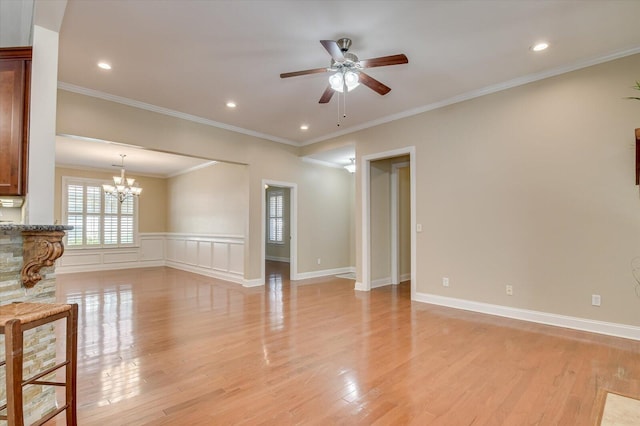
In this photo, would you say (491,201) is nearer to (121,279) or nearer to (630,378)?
(630,378)

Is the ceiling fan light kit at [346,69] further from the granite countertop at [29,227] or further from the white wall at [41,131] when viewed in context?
the granite countertop at [29,227]

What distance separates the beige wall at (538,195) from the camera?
11.1 feet

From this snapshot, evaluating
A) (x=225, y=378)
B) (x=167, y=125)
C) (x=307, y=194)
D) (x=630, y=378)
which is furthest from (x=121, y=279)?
(x=630, y=378)

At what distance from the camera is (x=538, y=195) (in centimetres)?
386

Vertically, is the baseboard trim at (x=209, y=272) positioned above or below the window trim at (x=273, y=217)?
below

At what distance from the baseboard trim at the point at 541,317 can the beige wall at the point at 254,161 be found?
10.2 ft

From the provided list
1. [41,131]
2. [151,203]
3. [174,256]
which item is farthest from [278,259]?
[41,131]

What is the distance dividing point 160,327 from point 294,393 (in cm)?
226

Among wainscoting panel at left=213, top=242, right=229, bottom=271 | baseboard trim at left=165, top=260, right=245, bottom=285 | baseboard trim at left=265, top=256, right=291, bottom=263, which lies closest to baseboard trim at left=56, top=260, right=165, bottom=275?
baseboard trim at left=165, top=260, right=245, bottom=285

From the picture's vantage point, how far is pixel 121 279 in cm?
705

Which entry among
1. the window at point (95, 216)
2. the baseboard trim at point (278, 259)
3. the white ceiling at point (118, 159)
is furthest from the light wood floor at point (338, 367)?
the baseboard trim at point (278, 259)

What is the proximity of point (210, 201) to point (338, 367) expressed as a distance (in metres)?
6.11

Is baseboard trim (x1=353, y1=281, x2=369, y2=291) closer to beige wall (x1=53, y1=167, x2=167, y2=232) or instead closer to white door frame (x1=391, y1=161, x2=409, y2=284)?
white door frame (x1=391, y1=161, x2=409, y2=284)

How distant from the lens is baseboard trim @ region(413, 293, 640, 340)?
10.9 ft
